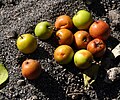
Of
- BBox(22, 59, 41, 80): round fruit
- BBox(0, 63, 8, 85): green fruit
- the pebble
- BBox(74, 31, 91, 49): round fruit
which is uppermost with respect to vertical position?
BBox(74, 31, 91, 49): round fruit

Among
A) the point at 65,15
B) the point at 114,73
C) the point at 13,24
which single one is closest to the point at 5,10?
the point at 13,24

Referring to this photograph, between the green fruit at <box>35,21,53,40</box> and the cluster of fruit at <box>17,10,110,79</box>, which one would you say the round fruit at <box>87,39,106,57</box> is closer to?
the cluster of fruit at <box>17,10,110,79</box>

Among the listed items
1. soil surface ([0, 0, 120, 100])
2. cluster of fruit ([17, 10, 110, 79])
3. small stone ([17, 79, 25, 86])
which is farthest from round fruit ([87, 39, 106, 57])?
small stone ([17, 79, 25, 86])

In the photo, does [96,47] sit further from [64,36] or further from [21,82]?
[21,82]

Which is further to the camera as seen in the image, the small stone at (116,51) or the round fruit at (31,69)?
the small stone at (116,51)

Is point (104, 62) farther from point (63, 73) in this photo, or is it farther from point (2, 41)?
point (2, 41)

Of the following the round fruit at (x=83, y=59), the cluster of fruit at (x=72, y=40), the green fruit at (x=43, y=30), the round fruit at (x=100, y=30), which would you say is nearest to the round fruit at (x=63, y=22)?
the cluster of fruit at (x=72, y=40)

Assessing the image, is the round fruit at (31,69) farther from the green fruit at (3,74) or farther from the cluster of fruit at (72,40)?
the green fruit at (3,74)
